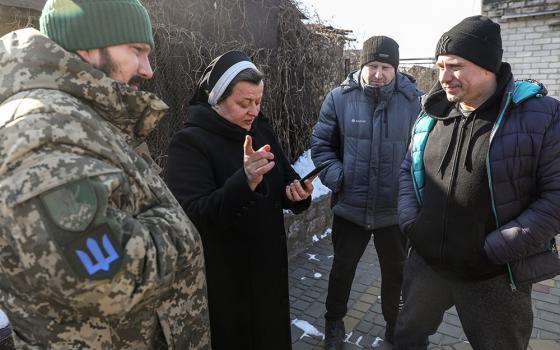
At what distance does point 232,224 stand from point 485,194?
1233mm

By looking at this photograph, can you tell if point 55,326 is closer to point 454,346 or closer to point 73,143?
point 73,143

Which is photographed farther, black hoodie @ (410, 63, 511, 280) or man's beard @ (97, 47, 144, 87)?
black hoodie @ (410, 63, 511, 280)

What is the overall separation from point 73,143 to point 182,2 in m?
3.67

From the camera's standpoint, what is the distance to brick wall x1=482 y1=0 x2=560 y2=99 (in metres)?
7.58

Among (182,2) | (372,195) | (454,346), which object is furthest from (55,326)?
(182,2)

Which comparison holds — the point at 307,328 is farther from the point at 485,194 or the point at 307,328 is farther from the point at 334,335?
the point at 485,194

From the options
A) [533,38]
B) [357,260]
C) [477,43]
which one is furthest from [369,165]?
[533,38]

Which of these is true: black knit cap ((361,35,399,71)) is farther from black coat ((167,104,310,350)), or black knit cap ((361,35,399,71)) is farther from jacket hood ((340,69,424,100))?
black coat ((167,104,310,350))

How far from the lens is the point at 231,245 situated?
1912 mm

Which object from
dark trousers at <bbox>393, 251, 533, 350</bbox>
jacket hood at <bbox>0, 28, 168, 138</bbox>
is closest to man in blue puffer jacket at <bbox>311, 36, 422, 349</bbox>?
dark trousers at <bbox>393, 251, 533, 350</bbox>

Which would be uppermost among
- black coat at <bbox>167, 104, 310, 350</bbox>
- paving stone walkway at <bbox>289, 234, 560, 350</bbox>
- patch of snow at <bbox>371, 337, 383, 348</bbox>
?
black coat at <bbox>167, 104, 310, 350</bbox>

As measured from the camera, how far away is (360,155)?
2.83 meters

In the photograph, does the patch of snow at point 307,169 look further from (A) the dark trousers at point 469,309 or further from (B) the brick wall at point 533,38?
(B) the brick wall at point 533,38

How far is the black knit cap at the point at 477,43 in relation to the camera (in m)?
1.90
